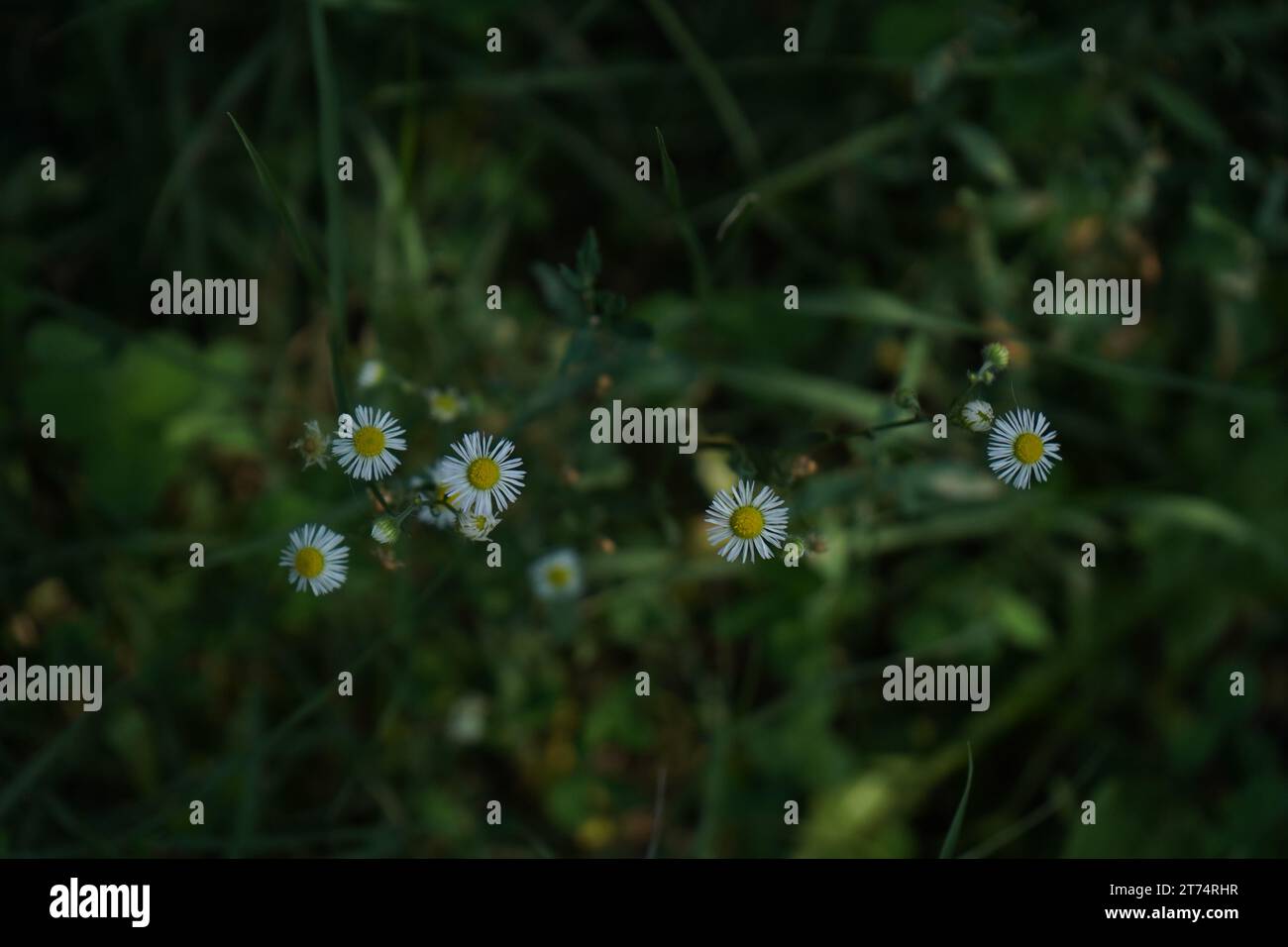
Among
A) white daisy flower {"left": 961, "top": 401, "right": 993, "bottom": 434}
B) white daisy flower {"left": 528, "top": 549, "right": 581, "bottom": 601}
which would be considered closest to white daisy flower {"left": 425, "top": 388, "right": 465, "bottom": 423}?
white daisy flower {"left": 528, "top": 549, "right": 581, "bottom": 601}

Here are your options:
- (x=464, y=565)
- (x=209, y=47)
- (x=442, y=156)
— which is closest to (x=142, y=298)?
(x=209, y=47)

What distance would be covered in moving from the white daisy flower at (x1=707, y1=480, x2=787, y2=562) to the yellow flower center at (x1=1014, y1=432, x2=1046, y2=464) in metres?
0.36

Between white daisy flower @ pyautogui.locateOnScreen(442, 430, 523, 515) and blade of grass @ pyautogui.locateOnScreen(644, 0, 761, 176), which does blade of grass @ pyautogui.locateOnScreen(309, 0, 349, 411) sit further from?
blade of grass @ pyautogui.locateOnScreen(644, 0, 761, 176)

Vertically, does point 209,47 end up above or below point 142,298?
above

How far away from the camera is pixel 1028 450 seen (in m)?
1.55

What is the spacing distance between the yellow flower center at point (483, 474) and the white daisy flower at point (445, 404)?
327 millimetres

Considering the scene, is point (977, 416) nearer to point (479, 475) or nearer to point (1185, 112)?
point (479, 475)

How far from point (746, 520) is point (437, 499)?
0.47m

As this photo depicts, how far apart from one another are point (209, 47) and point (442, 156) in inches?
26.4

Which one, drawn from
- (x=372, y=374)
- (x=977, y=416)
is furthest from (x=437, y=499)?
(x=977, y=416)

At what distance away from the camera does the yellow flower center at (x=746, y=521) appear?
159cm

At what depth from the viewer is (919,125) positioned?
250 cm

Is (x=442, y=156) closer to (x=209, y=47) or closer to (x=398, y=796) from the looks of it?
(x=209, y=47)

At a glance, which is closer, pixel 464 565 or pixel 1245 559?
pixel 464 565
